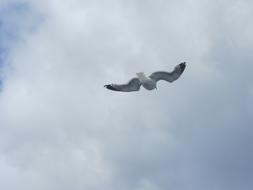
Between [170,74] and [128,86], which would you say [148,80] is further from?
[170,74]

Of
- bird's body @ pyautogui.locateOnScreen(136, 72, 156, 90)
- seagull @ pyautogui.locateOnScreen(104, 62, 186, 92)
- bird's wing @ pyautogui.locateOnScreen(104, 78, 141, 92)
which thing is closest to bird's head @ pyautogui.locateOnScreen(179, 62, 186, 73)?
seagull @ pyautogui.locateOnScreen(104, 62, 186, 92)

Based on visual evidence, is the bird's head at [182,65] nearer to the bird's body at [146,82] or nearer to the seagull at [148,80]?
the seagull at [148,80]

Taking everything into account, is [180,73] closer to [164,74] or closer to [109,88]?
[164,74]

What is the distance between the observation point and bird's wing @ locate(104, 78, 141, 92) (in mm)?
97125

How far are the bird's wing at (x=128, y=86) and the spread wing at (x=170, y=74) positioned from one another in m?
3.34

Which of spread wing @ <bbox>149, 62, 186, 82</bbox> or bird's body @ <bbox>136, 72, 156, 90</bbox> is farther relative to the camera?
spread wing @ <bbox>149, 62, 186, 82</bbox>

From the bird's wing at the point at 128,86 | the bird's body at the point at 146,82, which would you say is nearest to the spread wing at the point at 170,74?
the bird's body at the point at 146,82

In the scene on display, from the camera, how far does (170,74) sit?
101 m

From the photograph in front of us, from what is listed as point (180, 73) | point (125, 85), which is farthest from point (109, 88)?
point (180, 73)

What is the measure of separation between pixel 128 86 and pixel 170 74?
980 cm

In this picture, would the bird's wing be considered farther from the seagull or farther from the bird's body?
the bird's body

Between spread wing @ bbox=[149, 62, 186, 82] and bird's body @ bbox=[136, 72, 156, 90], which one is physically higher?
spread wing @ bbox=[149, 62, 186, 82]

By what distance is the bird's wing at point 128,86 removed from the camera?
97.1 m

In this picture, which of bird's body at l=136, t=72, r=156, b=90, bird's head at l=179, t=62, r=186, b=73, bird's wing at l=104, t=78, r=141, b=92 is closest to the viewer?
bird's body at l=136, t=72, r=156, b=90
